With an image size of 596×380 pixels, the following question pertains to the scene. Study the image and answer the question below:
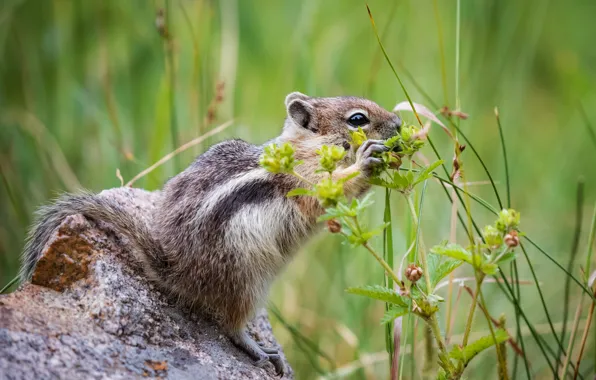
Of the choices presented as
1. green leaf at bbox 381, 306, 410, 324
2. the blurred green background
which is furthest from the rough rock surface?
the blurred green background

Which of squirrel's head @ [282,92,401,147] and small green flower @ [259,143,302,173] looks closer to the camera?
small green flower @ [259,143,302,173]

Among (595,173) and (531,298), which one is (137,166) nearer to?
(531,298)

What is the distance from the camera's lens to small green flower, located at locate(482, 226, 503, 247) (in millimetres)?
2090

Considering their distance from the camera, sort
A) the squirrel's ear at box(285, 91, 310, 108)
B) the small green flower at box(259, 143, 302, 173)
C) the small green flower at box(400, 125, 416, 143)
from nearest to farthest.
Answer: the small green flower at box(259, 143, 302, 173) < the small green flower at box(400, 125, 416, 143) < the squirrel's ear at box(285, 91, 310, 108)

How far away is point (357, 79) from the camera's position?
6230mm

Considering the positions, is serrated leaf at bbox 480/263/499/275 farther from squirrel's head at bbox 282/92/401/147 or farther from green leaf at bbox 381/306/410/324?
squirrel's head at bbox 282/92/401/147

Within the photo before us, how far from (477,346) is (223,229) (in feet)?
3.43

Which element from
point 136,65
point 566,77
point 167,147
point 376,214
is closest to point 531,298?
point 376,214

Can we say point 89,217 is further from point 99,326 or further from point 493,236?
point 493,236

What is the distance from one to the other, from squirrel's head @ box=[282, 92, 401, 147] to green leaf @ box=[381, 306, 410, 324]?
1.07 m

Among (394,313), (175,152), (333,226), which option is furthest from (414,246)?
(175,152)

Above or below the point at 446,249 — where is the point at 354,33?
above

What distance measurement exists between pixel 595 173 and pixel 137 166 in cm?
342

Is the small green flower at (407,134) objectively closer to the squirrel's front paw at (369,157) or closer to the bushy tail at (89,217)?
the squirrel's front paw at (369,157)
